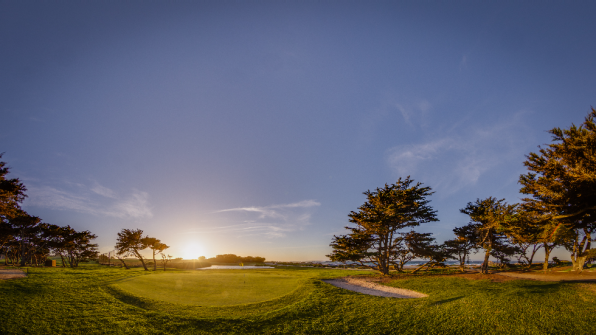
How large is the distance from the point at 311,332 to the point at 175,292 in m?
10.8

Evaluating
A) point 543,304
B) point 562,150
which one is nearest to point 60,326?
Result: point 543,304

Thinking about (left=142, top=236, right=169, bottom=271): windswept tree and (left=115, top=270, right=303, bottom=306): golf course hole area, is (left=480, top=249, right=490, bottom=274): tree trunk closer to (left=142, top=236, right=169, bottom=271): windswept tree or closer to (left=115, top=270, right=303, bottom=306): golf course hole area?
(left=115, top=270, right=303, bottom=306): golf course hole area

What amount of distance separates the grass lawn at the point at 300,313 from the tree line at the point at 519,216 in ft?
24.6

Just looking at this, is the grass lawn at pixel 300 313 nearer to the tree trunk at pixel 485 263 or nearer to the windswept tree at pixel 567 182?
the windswept tree at pixel 567 182

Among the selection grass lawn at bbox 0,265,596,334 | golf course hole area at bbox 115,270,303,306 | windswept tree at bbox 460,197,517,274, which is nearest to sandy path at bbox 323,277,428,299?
grass lawn at bbox 0,265,596,334

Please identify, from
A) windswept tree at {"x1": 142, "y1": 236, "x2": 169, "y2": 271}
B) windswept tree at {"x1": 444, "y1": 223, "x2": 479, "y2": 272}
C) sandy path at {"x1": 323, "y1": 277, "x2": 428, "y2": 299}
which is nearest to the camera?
sandy path at {"x1": 323, "y1": 277, "x2": 428, "y2": 299}

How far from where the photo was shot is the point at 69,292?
41.7 ft

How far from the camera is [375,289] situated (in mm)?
18578

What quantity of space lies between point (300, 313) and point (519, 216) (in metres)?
22.2

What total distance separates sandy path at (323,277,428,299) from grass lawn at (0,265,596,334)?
10.8 feet

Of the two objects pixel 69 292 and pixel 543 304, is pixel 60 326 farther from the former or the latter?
pixel 543 304

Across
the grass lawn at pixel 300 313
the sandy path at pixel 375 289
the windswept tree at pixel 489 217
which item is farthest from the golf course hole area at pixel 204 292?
the windswept tree at pixel 489 217

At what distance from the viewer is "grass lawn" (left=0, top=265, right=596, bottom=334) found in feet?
29.2

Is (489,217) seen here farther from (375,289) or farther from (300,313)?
(300,313)
